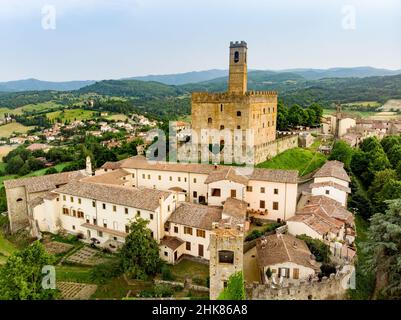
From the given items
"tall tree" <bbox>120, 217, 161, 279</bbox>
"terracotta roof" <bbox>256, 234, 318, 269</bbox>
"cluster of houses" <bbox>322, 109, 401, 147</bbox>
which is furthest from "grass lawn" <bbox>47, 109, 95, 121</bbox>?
"terracotta roof" <bbox>256, 234, 318, 269</bbox>

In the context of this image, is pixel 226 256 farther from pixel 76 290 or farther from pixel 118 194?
pixel 118 194

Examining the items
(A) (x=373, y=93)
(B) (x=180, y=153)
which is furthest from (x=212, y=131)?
(A) (x=373, y=93)

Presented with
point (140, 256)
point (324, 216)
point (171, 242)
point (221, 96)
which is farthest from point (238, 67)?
point (140, 256)

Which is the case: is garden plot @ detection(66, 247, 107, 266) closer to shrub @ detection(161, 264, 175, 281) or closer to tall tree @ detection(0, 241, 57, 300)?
shrub @ detection(161, 264, 175, 281)

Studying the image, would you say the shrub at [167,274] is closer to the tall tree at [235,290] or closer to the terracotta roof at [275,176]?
the tall tree at [235,290]

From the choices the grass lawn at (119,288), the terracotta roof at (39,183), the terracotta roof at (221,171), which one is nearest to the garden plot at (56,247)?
the terracotta roof at (39,183)
